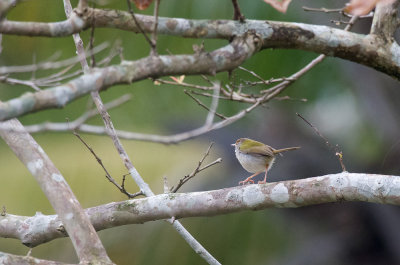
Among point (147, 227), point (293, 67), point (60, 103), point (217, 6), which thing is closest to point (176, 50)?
point (217, 6)

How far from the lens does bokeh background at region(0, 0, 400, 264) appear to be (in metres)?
8.30

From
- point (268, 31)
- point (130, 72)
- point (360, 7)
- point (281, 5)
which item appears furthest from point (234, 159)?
point (130, 72)

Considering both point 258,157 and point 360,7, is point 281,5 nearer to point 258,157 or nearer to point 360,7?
point 360,7

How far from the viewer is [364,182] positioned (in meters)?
3.20

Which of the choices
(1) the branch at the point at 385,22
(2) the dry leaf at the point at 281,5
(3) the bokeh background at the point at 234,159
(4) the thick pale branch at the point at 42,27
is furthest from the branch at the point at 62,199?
(3) the bokeh background at the point at 234,159

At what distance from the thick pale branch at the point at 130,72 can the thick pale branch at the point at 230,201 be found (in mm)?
874

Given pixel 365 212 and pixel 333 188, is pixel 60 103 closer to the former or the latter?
pixel 333 188

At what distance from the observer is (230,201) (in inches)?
138

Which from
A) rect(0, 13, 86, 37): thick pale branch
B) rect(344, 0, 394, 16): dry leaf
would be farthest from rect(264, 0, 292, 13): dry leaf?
rect(0, 13, 86, 37): thick pale branch

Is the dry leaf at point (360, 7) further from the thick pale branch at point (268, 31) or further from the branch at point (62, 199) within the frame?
the branch at point (62, 199)

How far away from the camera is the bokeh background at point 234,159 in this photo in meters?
8.30

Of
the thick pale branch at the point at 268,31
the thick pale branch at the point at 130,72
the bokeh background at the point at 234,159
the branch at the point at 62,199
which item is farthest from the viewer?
the bokeh background at the point at 234,159

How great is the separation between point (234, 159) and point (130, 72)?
6.76 m

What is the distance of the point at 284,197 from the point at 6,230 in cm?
187
